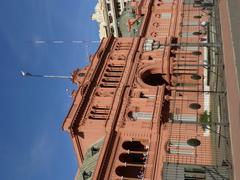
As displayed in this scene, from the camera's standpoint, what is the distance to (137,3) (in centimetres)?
6700

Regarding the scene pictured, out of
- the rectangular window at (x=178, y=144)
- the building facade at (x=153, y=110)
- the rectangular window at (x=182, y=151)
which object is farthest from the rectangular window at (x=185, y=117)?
the rectangular window at (x=182, y=151)

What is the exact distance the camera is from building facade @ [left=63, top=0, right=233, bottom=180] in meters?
40.4

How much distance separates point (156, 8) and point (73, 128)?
25.4 meters

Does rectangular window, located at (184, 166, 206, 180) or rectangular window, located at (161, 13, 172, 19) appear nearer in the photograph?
rectangular window, located at (184, 166, 206, 180)

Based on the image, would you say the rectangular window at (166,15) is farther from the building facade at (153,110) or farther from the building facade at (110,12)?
the building facade at (110,12)

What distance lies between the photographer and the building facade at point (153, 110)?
40.4m

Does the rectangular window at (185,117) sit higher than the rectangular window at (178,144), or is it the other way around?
the rectangular window at (185,117)

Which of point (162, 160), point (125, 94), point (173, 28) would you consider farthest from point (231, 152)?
point (173, 28)

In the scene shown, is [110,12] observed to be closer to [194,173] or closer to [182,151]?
[182,151]

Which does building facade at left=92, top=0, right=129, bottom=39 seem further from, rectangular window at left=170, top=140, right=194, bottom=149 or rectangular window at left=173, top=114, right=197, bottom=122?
rectangular window at left=170, top=140, right=194, bottom=149

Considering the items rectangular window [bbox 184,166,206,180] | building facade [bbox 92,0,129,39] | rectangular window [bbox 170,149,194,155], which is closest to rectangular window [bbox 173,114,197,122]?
rectangular window [bbox 170,149,194,155]

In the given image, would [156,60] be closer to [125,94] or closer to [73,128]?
[125,94]

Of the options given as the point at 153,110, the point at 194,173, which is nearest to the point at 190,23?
the point at 153,110

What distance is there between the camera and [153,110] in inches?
1785
